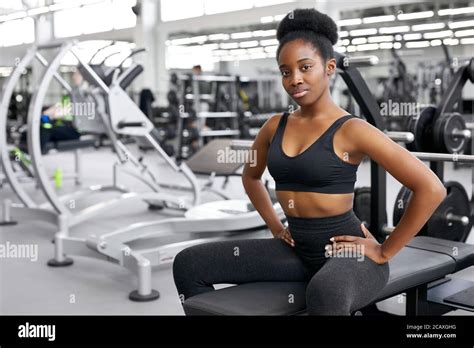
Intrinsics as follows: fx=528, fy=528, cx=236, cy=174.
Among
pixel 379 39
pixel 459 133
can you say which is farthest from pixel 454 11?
pixel 459 133

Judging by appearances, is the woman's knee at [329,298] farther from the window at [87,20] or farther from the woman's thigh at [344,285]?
the window at [87,20]

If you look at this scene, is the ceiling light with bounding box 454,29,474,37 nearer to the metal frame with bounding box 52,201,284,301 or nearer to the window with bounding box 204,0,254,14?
the window with bounding box 204,0,254,14

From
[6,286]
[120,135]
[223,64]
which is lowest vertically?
[6,286]

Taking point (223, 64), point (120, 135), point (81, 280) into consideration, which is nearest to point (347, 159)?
point (81, 280)

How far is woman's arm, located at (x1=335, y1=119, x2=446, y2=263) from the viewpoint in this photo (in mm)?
1357

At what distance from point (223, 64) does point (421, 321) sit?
62.8 feet

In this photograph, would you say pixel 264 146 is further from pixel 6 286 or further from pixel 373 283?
Result: pixel 6 286

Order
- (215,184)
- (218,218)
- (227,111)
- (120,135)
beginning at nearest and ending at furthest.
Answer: (218,218), (120,135), (215,184), (227,111)

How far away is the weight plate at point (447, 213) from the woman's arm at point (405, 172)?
1.19 meters

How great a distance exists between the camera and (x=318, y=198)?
146 centimetres

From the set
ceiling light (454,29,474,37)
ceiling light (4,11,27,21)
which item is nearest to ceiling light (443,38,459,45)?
ceiling light (454,29,474,37)

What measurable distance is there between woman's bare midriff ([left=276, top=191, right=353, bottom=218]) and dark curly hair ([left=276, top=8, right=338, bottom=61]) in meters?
0.38

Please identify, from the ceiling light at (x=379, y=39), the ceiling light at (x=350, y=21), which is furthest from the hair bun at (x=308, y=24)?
the ceiling light at (x=379, y=39)

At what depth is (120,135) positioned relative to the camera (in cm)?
422
